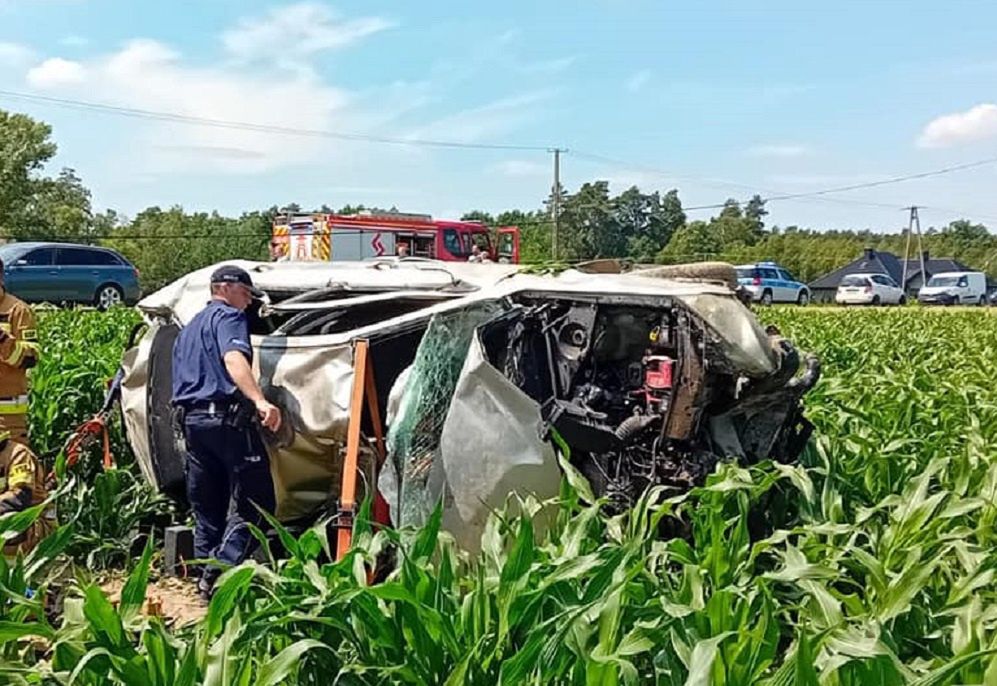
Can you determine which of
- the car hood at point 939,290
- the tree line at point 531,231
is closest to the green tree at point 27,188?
the tree line at point 531,231

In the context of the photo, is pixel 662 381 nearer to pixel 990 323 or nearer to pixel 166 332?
pixel 166 332

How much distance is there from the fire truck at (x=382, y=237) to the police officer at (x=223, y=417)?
21.4 metres

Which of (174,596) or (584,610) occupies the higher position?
(584,610)

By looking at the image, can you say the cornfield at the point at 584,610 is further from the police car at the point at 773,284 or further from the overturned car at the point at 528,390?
the police car at the point at 773,284

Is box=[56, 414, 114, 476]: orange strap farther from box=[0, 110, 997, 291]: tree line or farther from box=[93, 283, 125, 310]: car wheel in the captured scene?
box=[0, 110, 997, 291]: tree line

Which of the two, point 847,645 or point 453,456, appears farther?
point 453,456

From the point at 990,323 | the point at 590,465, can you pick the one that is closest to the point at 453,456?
the point at 590,465

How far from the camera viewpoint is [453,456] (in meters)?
4.54

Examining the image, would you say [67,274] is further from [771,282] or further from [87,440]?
[771,282]

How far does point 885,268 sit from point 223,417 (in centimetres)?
6381

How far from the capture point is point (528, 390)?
4.72m

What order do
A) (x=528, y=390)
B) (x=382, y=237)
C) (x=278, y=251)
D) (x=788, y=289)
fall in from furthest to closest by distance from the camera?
(x=788, y=289) → (x=278, y=251) → (x=382, y=237) → (x=528, y=390)

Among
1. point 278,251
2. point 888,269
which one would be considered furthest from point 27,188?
Answer: point 888,269

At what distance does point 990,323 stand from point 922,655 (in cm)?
1687
